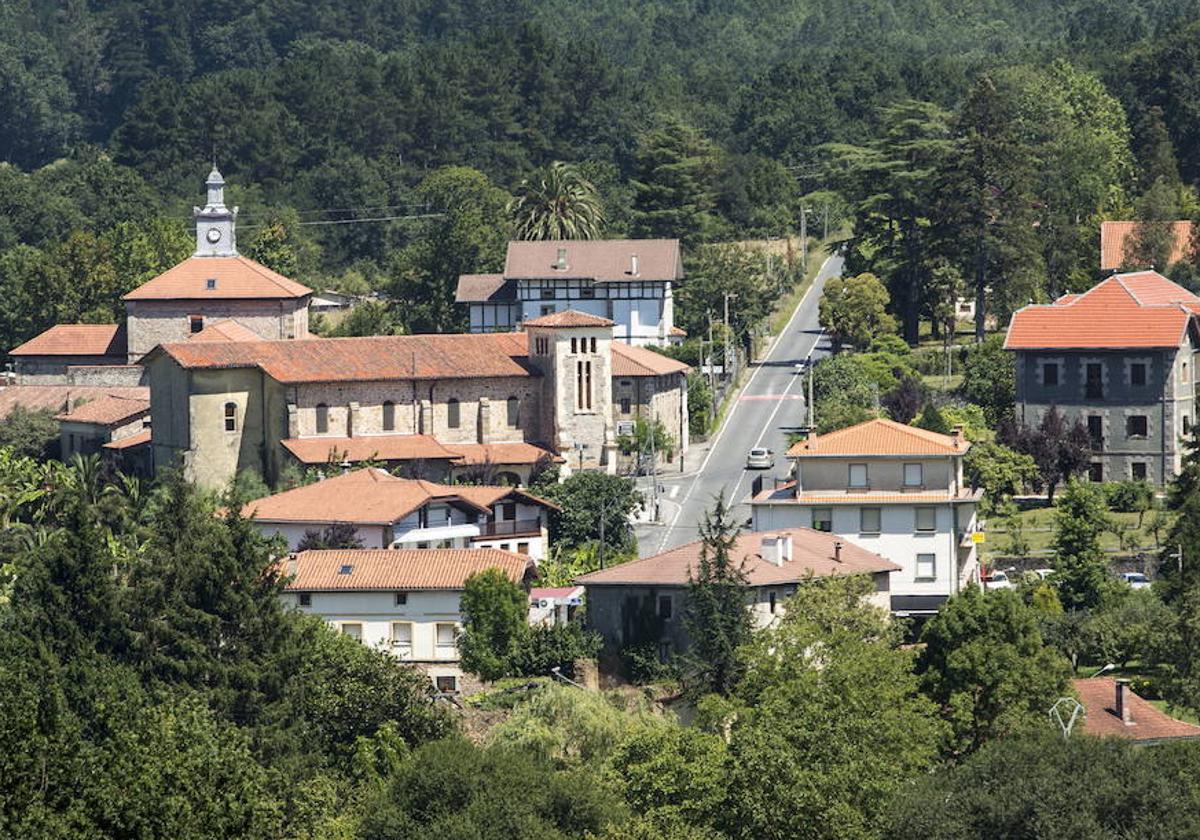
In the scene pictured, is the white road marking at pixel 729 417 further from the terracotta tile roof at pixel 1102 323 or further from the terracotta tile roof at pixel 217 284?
the terracotta tile roof at pixel 217 284

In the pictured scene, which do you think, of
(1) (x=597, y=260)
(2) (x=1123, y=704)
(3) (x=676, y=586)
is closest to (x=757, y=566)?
(3) (x=676, y=586)

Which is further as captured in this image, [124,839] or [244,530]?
[244,530]

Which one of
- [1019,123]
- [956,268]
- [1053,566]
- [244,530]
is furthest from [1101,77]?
[244,530]

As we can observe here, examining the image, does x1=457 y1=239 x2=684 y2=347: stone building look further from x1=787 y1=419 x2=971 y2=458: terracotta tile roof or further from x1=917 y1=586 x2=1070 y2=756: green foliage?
x1=917 y1=586 x2=1070 y2=756: green foliage

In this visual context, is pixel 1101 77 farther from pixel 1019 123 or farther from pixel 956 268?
pixel 956 268

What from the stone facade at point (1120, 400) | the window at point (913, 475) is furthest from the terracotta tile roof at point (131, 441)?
the window at point (913, 475)
